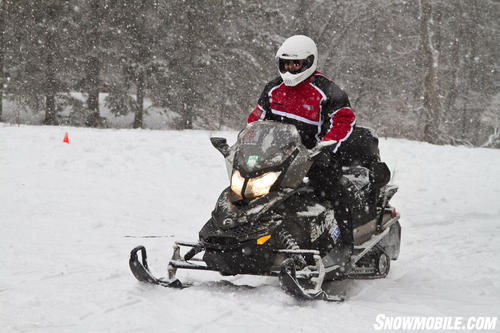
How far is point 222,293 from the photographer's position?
422cm

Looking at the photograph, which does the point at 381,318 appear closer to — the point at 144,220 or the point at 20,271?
the point at 20,271

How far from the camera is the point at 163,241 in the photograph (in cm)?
667

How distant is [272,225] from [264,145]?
2.26 ft

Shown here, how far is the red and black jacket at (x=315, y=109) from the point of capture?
15.9 feet

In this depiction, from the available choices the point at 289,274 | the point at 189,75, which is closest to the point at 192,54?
the point at 189,75

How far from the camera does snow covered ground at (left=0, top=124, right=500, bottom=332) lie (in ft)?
12.6

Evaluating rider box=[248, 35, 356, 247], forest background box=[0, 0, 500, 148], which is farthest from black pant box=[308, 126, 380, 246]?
forest background box=[0, 0, 500, 148]

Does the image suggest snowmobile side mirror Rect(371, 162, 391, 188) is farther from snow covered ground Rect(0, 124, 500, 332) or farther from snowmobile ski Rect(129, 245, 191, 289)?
snowmobile ski Rect(129, 245, 191, 289)

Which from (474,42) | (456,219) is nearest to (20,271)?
(456,219)

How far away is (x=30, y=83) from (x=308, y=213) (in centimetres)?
2330

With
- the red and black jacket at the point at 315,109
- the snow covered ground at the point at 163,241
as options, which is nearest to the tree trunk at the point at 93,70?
the snow covered ground at the point at 163,241
